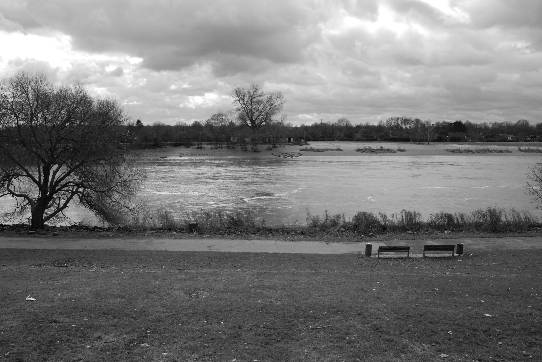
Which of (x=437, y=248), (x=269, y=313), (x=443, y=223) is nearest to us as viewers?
(x=269, y=313)

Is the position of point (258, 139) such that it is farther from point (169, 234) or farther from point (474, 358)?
point (474, 358)

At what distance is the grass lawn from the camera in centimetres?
876

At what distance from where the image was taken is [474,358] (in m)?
8.51

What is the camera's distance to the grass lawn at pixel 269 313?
8758 millimetres

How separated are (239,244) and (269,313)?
1142 centimetres

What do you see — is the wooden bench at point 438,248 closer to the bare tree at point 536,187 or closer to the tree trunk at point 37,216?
the bare tree at point 536,187

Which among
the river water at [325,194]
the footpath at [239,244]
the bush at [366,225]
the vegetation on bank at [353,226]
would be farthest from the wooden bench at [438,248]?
the river water at [325,194]

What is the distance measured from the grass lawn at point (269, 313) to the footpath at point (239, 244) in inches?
160

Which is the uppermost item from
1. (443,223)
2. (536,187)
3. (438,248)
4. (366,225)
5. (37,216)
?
(37,216)

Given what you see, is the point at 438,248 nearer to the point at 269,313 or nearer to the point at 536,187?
the point at 269,313

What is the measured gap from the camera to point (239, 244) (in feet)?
72.7

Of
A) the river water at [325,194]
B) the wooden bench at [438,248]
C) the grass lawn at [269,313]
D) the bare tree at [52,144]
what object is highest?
the bare tree at [52,144]

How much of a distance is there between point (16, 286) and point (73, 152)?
14.9 m

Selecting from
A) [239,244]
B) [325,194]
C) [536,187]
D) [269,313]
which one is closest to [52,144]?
[239,244]
